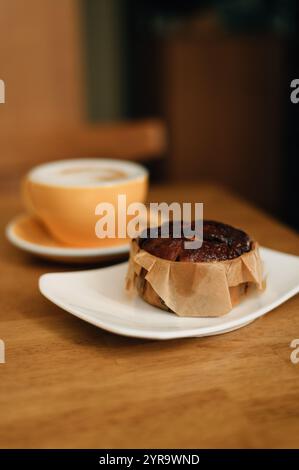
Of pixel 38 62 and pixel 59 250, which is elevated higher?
pixel 38 62

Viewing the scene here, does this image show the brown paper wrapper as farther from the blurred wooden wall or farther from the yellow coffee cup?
the blurred wooden wall

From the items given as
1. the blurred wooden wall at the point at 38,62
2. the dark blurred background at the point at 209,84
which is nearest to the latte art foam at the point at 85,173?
the blurred wooden wall at the point at 38,62

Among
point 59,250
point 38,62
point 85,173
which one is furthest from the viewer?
point 38,62

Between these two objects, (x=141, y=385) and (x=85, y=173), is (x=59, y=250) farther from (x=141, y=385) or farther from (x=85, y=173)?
(x=141, y=385)

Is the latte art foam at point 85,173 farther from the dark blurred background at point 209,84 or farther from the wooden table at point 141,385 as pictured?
the dark blurred background at point 209,84

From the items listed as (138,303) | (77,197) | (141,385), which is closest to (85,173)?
(77,197)
